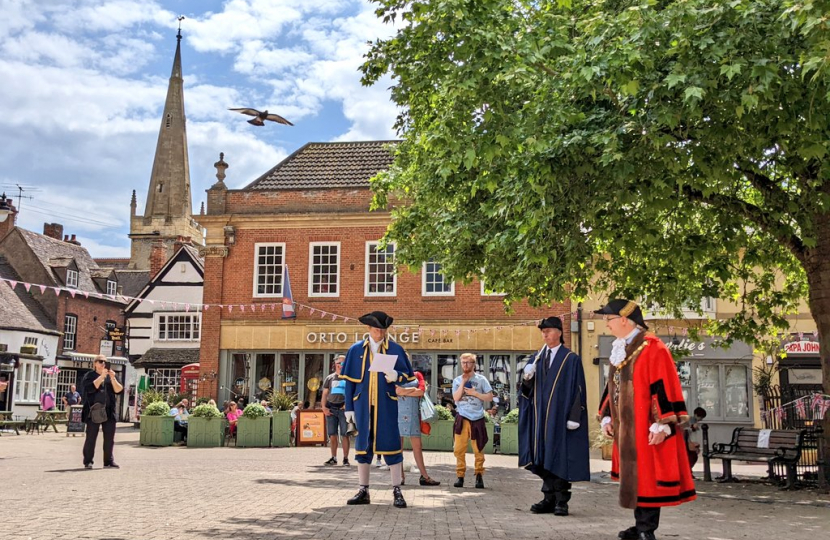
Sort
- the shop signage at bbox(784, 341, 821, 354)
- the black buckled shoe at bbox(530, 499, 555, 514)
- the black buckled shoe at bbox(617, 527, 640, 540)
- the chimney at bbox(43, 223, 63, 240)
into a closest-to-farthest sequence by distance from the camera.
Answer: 1. the black buckled shoe at bbox(617, 527, 640, 540)
2. the black buckled shoe at bbox(530, 499, 555, 514)
3. the shop signage at bbox(784, 341, 821, 354)
4. the chimney at bbox(43, 223, 63, 240)

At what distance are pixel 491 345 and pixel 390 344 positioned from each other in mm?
18074

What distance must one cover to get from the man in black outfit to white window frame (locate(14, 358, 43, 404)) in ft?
95.4

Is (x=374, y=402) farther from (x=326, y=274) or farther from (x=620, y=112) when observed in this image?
(x=326, y=274)

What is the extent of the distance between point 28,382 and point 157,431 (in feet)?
71.5

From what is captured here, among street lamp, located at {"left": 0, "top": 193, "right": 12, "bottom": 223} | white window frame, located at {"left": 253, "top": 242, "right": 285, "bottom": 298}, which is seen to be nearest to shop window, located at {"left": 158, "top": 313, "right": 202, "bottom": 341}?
white window frame, located at {"left": 253, "top": 242, "right": 285, "bottom": 298}

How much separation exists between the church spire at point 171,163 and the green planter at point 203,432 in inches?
2957

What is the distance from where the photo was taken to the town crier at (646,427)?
6.96 m

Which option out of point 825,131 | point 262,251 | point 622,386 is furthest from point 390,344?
point 262,251

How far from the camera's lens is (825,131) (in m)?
9.65

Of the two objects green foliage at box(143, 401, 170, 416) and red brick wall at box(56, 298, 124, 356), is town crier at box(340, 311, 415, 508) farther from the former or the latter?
red brick wall at box(56, 298, 124, 356)

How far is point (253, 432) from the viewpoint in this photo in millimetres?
22812

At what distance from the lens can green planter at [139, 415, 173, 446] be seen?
23.3m

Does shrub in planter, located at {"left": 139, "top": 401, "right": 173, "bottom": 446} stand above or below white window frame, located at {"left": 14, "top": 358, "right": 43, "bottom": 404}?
below

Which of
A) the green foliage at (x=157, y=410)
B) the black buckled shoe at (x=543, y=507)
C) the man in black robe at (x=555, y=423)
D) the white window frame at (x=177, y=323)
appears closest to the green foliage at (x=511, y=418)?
the green foliage at (x=157, y=410)
